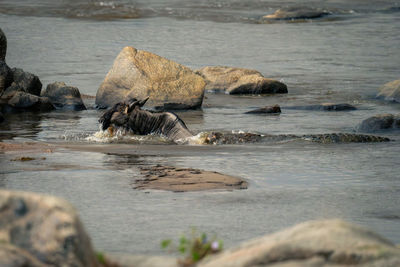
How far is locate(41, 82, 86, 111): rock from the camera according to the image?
65.2 feet

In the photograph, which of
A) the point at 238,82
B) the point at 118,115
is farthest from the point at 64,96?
the point at 118,115

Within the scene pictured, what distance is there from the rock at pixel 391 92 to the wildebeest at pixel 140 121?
7.59 meters

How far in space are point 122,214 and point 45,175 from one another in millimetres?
2507

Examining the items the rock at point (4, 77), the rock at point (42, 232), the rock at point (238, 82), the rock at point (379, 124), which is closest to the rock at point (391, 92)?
the rock at point (238, 82)

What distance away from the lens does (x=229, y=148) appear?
14.2 metres

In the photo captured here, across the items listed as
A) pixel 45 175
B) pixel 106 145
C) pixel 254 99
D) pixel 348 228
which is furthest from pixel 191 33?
pixel 348 228

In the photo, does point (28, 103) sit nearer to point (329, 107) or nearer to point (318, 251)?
point (329, 107)

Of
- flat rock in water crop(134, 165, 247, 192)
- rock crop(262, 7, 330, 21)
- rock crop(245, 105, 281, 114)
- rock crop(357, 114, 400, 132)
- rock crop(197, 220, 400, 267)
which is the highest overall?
rock crop(197, 220, 400, 267)

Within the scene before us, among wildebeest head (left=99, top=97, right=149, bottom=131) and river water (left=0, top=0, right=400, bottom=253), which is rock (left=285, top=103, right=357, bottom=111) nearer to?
river water (left=0, top=0, right=400, bottom=253)

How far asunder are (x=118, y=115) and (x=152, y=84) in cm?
439

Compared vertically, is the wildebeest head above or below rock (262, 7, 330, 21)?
above

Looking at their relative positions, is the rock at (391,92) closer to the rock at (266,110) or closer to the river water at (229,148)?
the river water at (229,148)

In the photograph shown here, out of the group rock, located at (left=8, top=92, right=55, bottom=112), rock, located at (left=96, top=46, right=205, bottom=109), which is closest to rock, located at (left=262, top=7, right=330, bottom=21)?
rock, located at (left=96, top=46, right=205, bottom=109)

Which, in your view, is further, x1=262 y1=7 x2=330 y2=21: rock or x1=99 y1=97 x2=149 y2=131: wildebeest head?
x1=262 y1=7 x2=330 y2=21: rock
